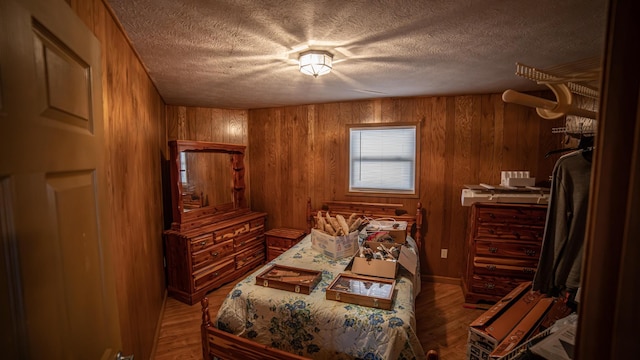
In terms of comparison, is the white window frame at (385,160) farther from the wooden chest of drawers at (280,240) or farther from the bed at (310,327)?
the bed at (310,327)

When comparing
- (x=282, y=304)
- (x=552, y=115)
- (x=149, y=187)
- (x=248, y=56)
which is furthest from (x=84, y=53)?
(x=552, y=115)

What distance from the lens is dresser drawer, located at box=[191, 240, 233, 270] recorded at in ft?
9.69

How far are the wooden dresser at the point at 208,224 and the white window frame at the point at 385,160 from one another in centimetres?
151

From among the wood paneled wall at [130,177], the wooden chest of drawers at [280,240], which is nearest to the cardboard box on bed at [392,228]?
the wooden chest of drawers at [280,240]

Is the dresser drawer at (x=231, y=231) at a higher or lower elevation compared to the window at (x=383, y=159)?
lower

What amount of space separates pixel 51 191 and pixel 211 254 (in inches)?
107

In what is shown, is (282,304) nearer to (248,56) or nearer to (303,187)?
(248,56)

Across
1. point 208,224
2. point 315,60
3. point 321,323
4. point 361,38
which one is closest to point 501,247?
point 321,323

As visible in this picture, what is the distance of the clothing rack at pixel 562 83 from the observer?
1.18m

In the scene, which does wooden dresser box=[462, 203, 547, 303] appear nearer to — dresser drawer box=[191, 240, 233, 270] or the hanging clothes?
the hanging clothes

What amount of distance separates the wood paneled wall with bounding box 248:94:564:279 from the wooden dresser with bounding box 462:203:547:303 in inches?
19.7

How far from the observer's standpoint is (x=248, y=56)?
6.63ft

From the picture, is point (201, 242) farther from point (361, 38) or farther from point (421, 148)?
point (421, 148)

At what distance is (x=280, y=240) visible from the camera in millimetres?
3773
